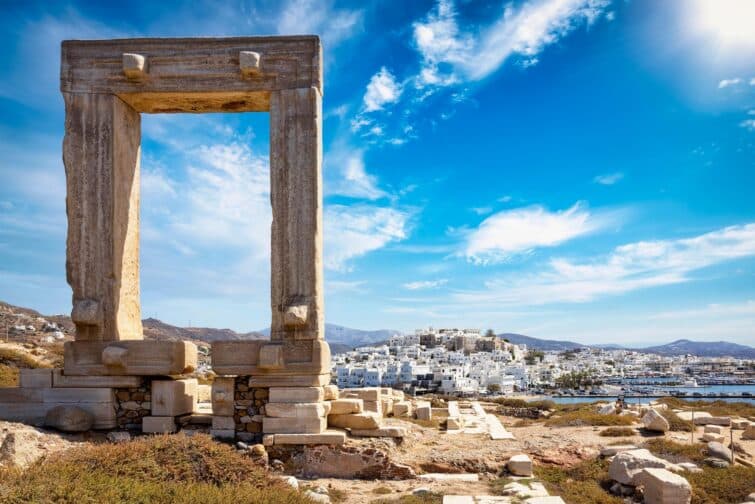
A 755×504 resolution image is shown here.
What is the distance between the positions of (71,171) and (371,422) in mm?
6573

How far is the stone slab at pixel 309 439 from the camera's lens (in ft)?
30.8

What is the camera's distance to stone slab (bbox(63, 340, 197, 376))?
32.9ft

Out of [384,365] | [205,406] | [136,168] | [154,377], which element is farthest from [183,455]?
[384,365]

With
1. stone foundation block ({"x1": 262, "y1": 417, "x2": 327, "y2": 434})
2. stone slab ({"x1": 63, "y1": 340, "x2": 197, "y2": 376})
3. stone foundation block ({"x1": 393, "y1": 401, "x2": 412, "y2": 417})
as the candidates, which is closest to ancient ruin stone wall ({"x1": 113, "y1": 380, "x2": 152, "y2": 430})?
stone slab ({"x1": 63, "y1": 340, "x2": 197, "y2": 376})

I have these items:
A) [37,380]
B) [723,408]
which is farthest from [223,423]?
[723,408]

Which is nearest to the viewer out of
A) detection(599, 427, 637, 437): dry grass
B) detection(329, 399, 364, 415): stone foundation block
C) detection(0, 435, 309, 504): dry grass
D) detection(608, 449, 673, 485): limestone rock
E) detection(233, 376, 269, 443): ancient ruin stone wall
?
detection(0, 435, 309, 504): dry grass

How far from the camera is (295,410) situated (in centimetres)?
958

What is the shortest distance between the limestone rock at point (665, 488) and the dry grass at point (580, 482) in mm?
407

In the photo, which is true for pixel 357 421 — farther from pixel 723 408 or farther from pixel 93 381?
pixel 723 408

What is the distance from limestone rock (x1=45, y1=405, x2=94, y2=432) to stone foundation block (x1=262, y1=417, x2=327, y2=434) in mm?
2800

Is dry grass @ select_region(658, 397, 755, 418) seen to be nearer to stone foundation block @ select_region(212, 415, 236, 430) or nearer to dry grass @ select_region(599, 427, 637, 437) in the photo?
dry grass @ select_region(599, 427, 637, 437)

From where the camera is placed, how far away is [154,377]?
407 inches

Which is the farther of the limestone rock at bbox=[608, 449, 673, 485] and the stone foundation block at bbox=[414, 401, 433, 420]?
the stone foundation block at bbox=[414, 401, 433, 420]

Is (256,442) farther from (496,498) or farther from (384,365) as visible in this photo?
(384,365)
